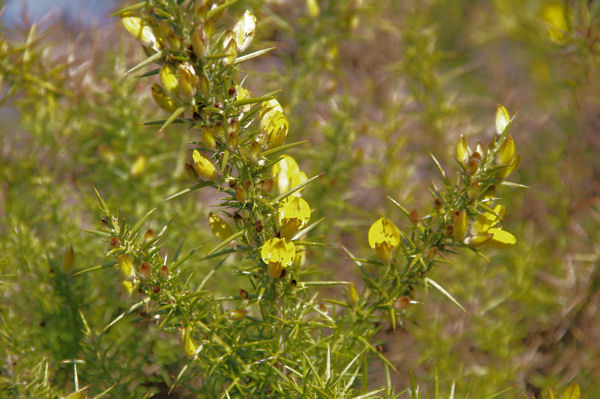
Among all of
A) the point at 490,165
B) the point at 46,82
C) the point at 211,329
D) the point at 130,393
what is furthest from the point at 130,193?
the point at 490,165

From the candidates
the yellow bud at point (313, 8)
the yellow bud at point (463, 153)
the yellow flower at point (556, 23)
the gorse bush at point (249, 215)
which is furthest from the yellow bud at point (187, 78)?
the yellow flower at point (556, 23)

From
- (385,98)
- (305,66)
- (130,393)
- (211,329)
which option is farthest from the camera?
(385,98)

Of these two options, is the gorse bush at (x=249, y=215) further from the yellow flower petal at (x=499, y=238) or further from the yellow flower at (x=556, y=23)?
the yellow flower at (x=556, y=23)

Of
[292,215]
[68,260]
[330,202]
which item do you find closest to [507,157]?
[292,215]

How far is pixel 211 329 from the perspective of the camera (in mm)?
671

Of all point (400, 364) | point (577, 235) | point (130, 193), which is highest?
point (130, 193)

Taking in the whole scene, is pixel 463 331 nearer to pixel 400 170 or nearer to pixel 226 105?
pixel 400 170

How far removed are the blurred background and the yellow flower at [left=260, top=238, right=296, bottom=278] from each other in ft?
1.29

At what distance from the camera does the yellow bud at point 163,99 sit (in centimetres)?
56

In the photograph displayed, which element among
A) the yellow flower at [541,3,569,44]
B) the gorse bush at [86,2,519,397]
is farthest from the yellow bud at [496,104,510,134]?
the yellow flower at [541,3,569,44]

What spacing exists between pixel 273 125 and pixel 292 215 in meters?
0.12

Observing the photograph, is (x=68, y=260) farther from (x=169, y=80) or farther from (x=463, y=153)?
(x=463, y=153)

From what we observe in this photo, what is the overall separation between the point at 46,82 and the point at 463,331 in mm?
1197

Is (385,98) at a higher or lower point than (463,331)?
higher
